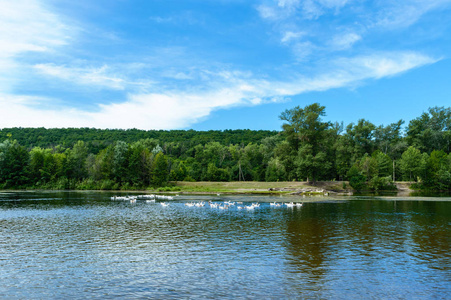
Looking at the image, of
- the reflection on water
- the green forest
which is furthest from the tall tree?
the reflection on water

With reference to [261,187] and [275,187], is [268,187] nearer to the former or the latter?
[261,187]

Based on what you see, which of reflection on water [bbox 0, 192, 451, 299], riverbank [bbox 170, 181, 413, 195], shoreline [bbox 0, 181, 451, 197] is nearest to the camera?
reflection on water [bbox 0, 192, 451, 299]

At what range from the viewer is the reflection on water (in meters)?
14.0

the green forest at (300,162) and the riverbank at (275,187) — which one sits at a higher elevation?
the green forest at (300,162)

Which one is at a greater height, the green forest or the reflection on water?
the green forest

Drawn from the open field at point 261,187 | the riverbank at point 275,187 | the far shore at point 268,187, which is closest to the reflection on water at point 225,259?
the far shore at point 268,187

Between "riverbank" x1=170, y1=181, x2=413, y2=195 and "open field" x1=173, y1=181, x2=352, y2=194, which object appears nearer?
"riverbank" x1=170, y1=181, x2=413, y2=195

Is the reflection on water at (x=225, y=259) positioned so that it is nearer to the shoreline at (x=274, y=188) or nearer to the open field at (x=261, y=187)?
the shoreline at (x=274, y=188)

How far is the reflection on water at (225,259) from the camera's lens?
1397 cm

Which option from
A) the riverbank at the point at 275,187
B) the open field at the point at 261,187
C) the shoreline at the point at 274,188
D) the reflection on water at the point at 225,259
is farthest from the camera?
the open field at the point at 261,187

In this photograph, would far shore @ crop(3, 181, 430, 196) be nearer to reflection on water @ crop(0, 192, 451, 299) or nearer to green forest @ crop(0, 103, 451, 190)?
green forest @ crop(0, 103, 451, 190)

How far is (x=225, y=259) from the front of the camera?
18609 millimetres

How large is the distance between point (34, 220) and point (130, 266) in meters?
21.6

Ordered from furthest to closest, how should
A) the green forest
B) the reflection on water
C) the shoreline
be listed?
the green forest
the shoreline
the reflection on water
